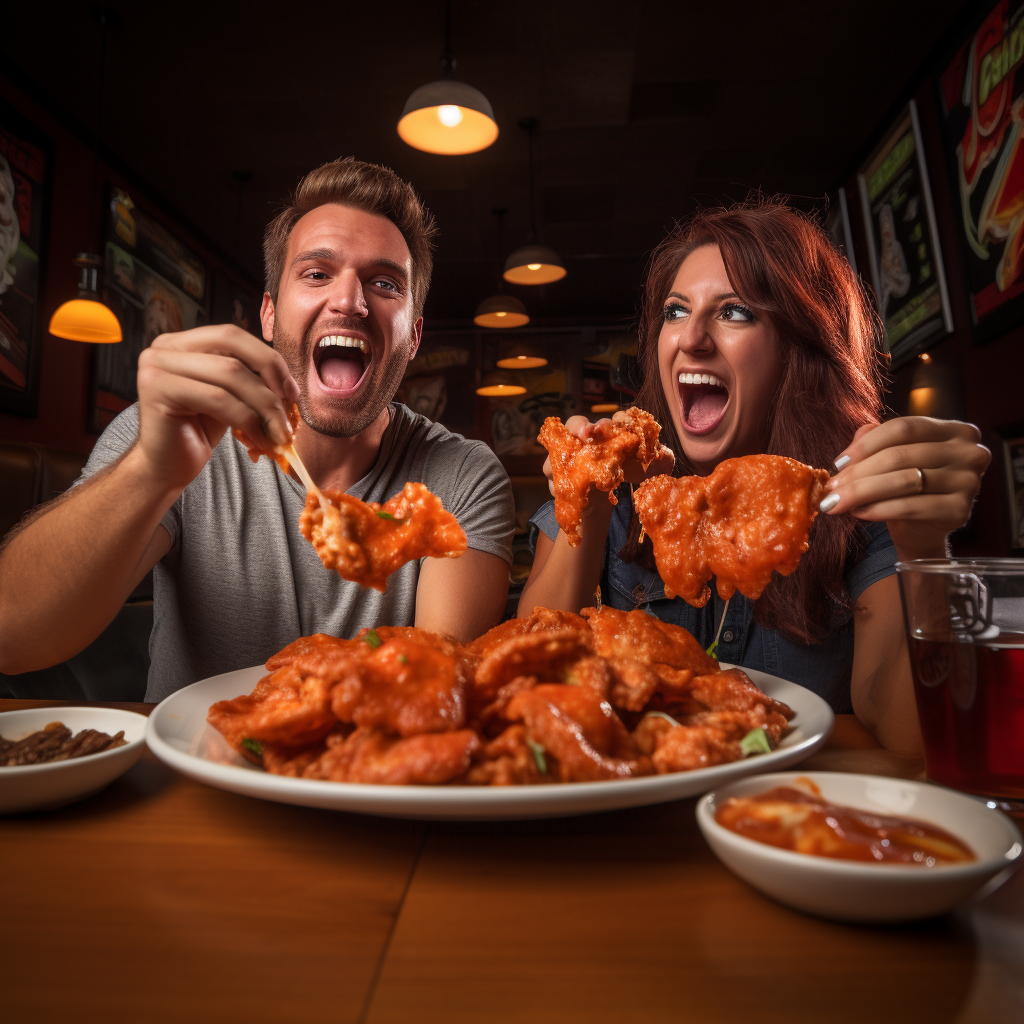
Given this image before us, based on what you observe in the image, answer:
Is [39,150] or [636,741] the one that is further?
[39,150]

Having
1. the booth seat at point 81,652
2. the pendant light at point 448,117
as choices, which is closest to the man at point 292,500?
the booth seat at point 81,652

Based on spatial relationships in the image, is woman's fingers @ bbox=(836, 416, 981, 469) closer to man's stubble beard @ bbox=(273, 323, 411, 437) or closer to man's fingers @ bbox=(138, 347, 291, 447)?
man's fingers @ bbox=(138, 347, 291, 447)

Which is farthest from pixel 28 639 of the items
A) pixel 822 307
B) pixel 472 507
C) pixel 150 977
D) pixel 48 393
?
pixel 48 393

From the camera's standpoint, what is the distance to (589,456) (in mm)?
1556

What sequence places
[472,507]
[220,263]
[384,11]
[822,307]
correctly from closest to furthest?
[822,307], [472,507], [384,11], [220,263]

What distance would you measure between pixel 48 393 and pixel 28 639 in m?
4.88

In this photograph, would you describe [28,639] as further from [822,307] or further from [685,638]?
[822,307]

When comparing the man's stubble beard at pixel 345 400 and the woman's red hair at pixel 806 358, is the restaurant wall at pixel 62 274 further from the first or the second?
the woman's red hair at pixel 806 358

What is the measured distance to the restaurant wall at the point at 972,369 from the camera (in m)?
4.38

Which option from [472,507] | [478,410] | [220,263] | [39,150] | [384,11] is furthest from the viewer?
[478,410]

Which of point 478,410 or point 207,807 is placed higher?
point 478,410

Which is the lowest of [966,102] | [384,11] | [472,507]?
[472,507]

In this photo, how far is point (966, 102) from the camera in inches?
173

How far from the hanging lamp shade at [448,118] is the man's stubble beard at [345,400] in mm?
2456
